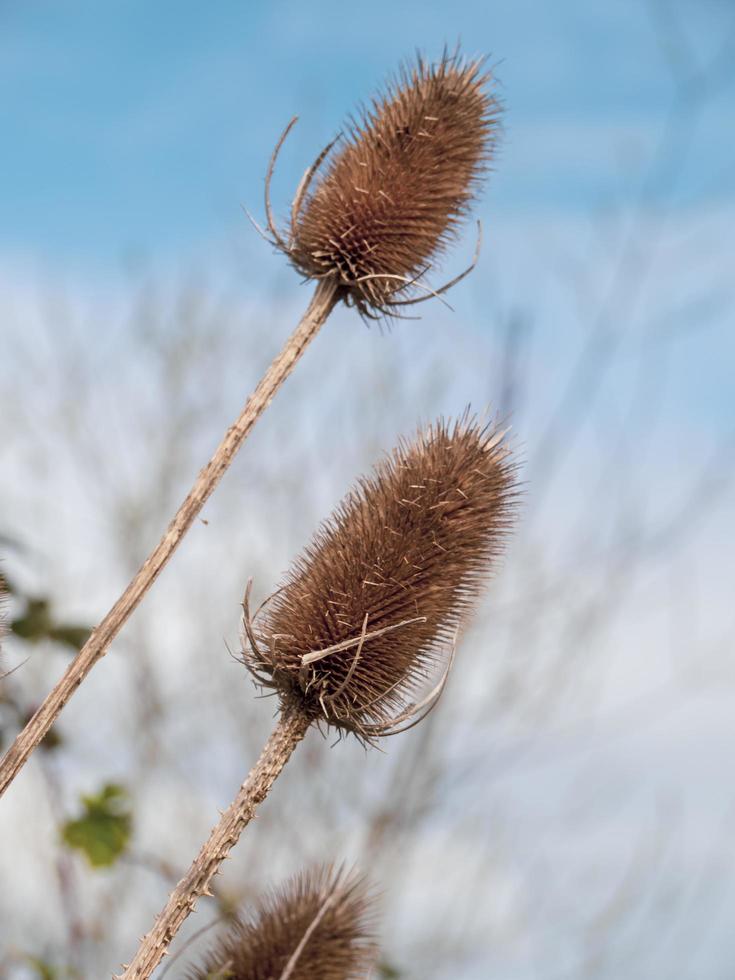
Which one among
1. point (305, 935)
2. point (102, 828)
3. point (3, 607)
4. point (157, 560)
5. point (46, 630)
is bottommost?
point (305, 935)

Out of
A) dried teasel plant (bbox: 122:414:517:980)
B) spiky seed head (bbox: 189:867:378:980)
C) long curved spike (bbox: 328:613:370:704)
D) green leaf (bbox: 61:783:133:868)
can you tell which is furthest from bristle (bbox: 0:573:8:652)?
green leaf (bbox: 61:783:133:868)

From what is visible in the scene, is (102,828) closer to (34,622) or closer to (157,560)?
(34,622)

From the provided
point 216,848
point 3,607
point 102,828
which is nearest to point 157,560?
point 3,607

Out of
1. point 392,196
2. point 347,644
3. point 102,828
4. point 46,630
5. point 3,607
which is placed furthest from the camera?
point 46,630

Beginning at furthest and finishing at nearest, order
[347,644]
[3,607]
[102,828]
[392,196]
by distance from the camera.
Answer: [102,828], [392,196], [347,644], [3,607]

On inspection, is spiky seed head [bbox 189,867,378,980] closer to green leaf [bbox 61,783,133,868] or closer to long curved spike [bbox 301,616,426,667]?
long curved spike [bbox 301,616,426,667]

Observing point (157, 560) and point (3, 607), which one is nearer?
point (3, 607)

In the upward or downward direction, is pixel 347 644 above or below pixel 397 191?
below
